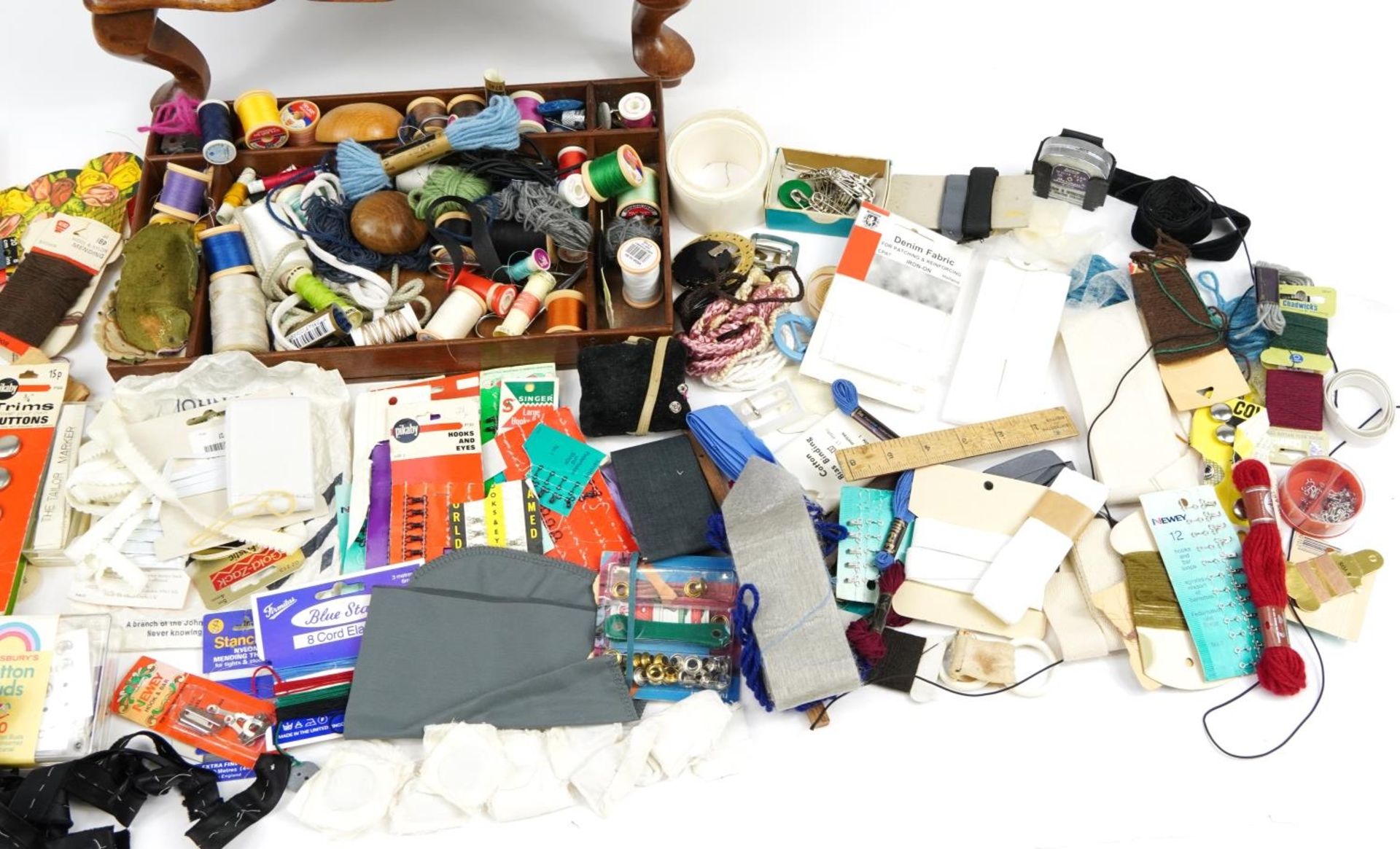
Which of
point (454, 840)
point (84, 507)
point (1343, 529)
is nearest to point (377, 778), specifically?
point (454, 840)

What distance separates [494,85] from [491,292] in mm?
573

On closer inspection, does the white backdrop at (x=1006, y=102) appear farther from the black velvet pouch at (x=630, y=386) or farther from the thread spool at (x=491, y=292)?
the thread spool at (x=491, y=292)

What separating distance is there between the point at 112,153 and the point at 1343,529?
3.34 meters

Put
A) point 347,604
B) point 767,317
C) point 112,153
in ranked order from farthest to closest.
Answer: point 112,153, point 767,317, point 347,604

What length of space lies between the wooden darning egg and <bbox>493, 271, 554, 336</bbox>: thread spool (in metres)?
0.33

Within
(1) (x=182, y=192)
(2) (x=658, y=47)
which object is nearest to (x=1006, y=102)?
(2) (x=658, y=47)

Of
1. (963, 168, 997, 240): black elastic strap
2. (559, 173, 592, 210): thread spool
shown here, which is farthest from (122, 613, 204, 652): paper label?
(963, 168, 997, 240): black elastic strap

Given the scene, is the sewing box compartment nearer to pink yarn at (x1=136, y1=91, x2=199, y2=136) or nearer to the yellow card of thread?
pink yarn at (x1=136, y1=91, x2=199, y2=136)

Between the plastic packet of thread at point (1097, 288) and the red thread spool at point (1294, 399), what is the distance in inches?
16.2

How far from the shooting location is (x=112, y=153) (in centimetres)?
285

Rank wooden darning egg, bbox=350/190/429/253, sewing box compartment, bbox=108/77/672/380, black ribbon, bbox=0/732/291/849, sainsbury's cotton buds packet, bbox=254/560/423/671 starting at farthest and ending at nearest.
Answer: wooden darning egg, bbox=350/190/429/253, sewing box compartment, bbox=108/77/672/380, sainsbury's cotton buds packet, bbox=254/560/423/671, black ribbon, bbox=0/732/291/849

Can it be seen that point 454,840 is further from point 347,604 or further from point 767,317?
point 767,317

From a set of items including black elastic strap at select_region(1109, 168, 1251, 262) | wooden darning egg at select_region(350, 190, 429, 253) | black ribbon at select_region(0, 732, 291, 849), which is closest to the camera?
black ribbon at select_region(0, 732, 291, 849)

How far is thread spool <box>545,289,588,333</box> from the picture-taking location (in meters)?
2.50
